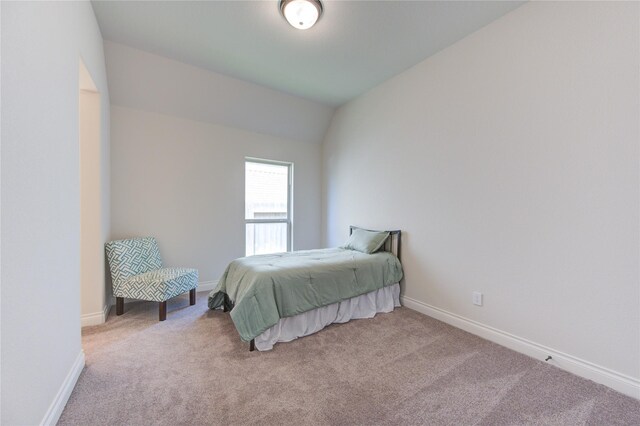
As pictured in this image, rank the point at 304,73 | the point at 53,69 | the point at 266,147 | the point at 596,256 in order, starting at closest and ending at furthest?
the point at 53,69, the point at 596,256, the point at 304,73, the point at 266,147

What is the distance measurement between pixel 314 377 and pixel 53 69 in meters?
2.36

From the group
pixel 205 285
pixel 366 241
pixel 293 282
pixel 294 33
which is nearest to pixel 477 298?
pixel 366 241

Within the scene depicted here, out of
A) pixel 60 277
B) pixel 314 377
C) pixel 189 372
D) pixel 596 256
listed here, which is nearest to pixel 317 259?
pixel 314 377

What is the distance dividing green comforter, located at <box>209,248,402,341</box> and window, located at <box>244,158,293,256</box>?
1293mm

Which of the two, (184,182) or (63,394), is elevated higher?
(184,182)

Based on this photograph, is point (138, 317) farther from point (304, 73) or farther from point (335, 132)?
point (335, 132)

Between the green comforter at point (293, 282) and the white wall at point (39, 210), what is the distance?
1.02 metres

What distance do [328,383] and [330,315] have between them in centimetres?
85

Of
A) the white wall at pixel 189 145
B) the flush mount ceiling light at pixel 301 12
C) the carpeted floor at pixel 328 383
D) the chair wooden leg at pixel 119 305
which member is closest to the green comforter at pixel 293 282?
the carpeted floor at pixel 328 383

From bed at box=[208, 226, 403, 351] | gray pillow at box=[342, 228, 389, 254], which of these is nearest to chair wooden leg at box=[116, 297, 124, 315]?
bed at box=[208, 226, 403, 351]

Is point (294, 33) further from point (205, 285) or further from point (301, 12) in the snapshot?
point (205, 285)

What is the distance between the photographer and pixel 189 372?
1.79 metres

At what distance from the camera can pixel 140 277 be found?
2676mm

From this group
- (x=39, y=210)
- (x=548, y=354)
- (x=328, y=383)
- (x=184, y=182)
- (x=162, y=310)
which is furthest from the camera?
(x=184, y=182)
